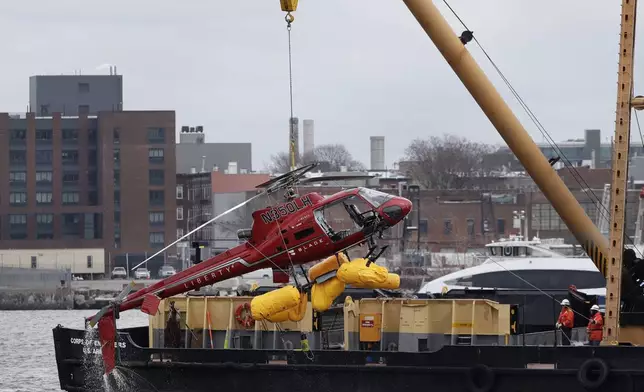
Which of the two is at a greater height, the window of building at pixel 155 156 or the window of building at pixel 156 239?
the window of building at pixel 155 156

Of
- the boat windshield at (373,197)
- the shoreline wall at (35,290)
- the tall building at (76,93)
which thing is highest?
the tall building at (76,93)

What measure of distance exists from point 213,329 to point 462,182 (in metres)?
111

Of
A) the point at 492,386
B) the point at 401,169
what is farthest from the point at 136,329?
the point at 401,169

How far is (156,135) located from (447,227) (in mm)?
28987

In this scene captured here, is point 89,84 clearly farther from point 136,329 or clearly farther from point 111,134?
point 136,329

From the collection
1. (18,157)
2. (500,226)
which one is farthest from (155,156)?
(500,226)

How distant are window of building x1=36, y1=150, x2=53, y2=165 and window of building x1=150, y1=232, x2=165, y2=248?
10889 millimetres

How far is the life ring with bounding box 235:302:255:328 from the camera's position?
114 feet

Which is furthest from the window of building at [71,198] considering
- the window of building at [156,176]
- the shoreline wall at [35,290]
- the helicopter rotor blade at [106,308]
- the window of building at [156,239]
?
the helicopter rotor blade at [106,308]

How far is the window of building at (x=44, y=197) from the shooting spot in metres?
133

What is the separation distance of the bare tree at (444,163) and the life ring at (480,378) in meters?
111

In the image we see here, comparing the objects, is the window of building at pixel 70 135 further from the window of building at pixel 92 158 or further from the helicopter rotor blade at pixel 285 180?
the helicopter rotor blade at pixel 285 180

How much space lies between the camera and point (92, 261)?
12794 centimetres

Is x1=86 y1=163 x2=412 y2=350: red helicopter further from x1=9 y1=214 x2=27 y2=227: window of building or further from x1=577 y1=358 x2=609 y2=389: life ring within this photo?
x1=9 y1=214 x2=27 y2=227: window of building
